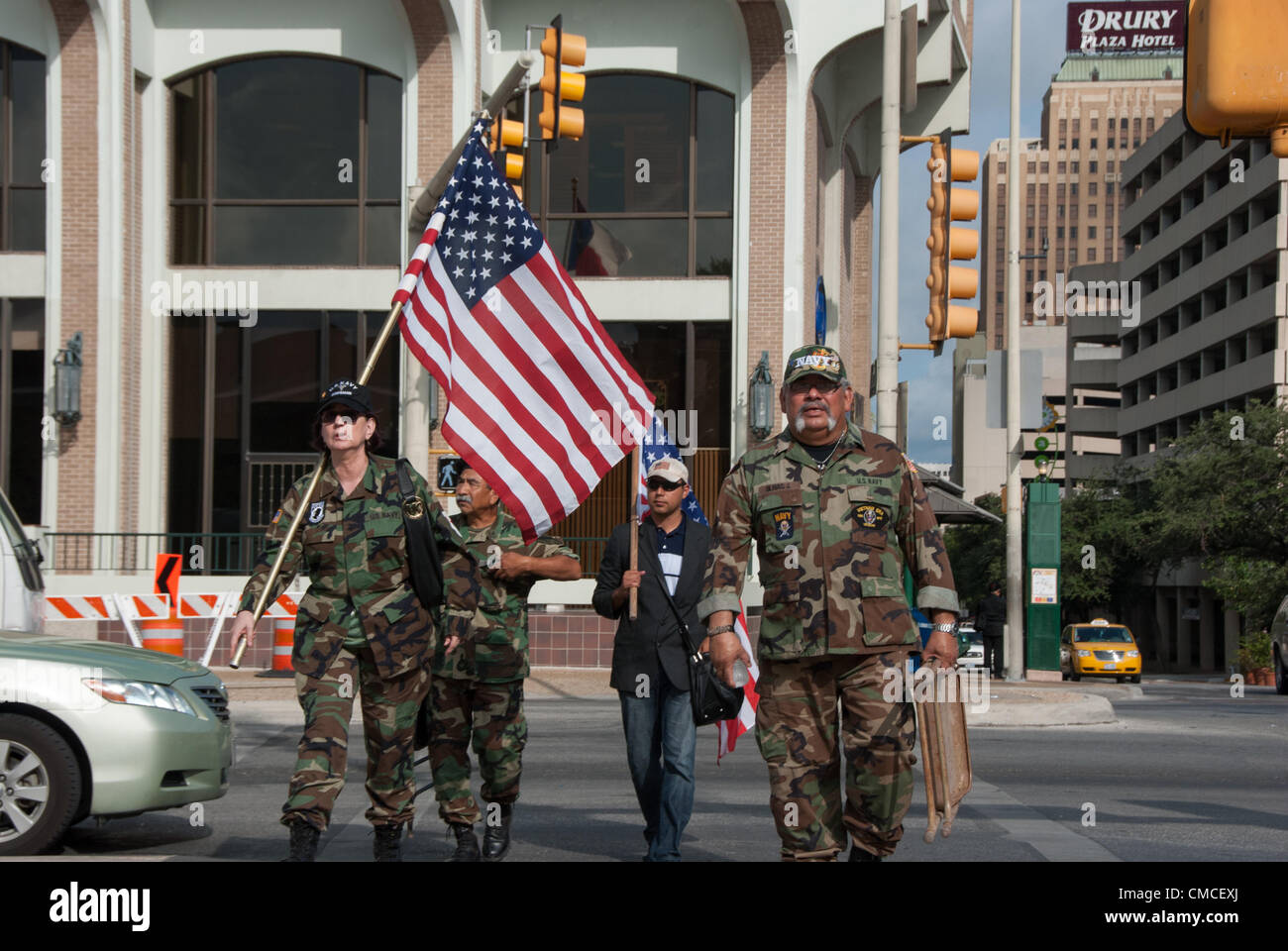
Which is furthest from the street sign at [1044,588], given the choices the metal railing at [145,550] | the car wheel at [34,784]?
the car wheel at [34,784]

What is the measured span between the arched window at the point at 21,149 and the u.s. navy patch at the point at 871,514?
21.9 meters

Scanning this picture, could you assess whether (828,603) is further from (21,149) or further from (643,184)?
(21,149)

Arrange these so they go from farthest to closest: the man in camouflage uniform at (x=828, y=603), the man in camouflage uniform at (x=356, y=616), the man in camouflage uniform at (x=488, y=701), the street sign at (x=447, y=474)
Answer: the street sign at (x=447, y=474)
the man in camouflage uniform at (x=488, y=701)
the man in camouflage uniform at (x=356, y=616)
the man in camouflage uniform at (x=828, y=603)

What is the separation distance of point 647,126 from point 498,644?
781 inches

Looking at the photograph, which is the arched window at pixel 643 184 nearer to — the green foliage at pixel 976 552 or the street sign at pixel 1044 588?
the street sign at pixel 1044 588

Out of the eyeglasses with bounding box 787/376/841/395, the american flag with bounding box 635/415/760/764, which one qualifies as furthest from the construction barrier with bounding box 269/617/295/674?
the eyeglasses with bounding box 787/376/841/395

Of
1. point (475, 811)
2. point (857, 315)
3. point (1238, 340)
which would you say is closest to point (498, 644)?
point (475, 811)

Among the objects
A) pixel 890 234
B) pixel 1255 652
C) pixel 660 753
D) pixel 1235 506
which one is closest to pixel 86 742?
pixel 660 753

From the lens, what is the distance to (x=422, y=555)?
7.05 meters

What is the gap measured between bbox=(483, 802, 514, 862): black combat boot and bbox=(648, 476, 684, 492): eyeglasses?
1.72 metres

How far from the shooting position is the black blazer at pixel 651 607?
775cm

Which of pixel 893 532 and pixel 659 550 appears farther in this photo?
pixel 659 550
